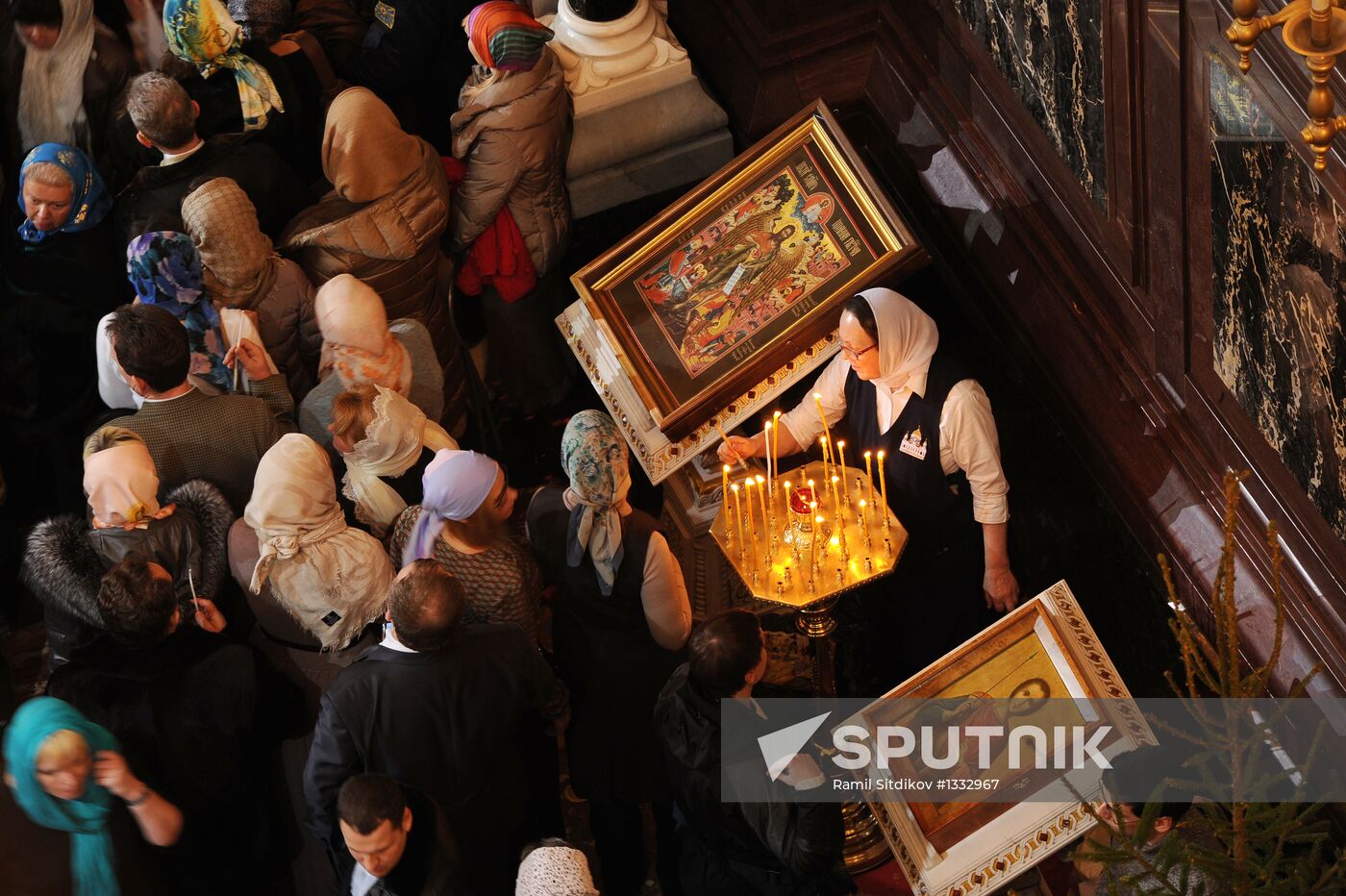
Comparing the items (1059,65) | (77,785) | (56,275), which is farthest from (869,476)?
(56,275)

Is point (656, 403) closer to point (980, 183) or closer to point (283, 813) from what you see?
point (980, 183)

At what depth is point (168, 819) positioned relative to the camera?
432cm

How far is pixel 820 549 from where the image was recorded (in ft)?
16.3

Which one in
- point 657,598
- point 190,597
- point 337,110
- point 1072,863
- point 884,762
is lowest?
point 1072,863

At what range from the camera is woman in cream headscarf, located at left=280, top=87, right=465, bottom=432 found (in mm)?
5570

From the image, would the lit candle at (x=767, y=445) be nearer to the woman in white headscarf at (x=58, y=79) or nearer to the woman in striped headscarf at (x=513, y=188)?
the woman in striped headscarf at (x=513, y=188)

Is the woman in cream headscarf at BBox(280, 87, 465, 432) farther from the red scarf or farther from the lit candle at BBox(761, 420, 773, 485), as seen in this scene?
the lit candle at BBox(761, 420, 773, 485)

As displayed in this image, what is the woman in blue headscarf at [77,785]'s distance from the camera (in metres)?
4.03

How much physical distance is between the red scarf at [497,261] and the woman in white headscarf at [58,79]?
52.7 inches

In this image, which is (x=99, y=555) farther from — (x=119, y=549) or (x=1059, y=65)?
(x=1059, y=65)

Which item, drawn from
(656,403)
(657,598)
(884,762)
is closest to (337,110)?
(656,403)

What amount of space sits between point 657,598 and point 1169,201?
1919 mm

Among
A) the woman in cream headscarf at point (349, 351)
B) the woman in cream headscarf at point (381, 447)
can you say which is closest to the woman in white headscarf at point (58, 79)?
the woman in cream headscarf at point (349, 351)

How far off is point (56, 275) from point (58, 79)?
860mm
